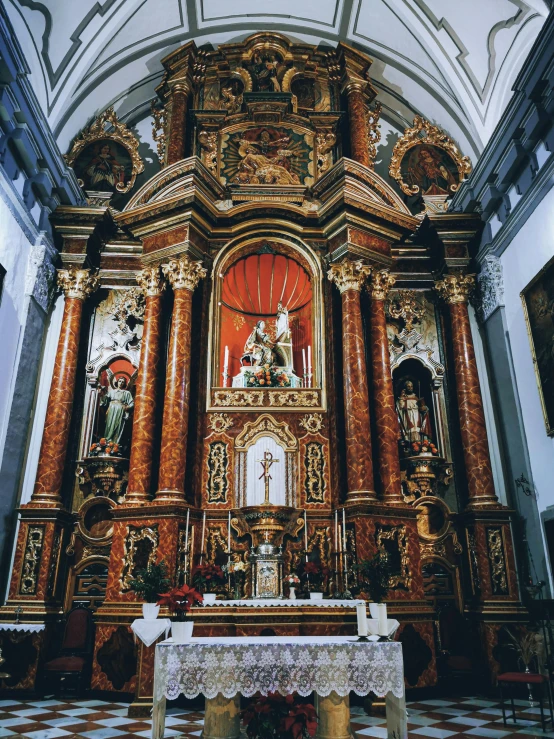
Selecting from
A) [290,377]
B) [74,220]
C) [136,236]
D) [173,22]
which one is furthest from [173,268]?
[173,22]

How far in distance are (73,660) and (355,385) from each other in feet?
18.4

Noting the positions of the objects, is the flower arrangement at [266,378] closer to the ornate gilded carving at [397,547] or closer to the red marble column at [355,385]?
the red marble column at [355,385]

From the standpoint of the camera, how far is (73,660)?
8.07 meters

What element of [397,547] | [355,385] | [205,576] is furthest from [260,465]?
[205,576]

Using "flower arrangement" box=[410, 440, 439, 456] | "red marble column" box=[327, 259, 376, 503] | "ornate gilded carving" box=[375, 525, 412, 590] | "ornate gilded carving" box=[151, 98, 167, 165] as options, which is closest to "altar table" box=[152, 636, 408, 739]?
"ornate gilded carving" box=[375, 525, 412, 590]

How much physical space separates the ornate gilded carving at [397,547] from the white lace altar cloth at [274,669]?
3576mm

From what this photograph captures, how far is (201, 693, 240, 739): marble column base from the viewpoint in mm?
5117

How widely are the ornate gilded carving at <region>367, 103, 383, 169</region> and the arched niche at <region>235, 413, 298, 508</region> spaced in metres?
5.75

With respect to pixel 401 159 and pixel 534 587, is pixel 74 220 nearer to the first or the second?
pixel 401 159

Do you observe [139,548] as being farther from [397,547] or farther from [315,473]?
[397,547]

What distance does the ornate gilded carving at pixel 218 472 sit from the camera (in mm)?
9398

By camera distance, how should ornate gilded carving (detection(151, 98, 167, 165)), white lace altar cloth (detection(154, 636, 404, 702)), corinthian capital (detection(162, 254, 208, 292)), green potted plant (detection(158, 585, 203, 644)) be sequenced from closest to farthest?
white lace altar cloth (detection(154, 636, 404, 702)), green potted plant (detection(158, 585, 203, 644)), corinthian capital (detection(162, 254, 208, 292)), ornate gilded carving (detection(151, 98, 167, 165))

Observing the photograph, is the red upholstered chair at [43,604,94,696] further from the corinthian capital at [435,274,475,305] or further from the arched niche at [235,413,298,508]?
the corinthian capital at [435,274,475,305]

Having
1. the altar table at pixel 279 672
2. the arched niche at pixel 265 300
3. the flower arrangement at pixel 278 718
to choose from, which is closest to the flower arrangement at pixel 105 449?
the arched niche at pixel 265 300
